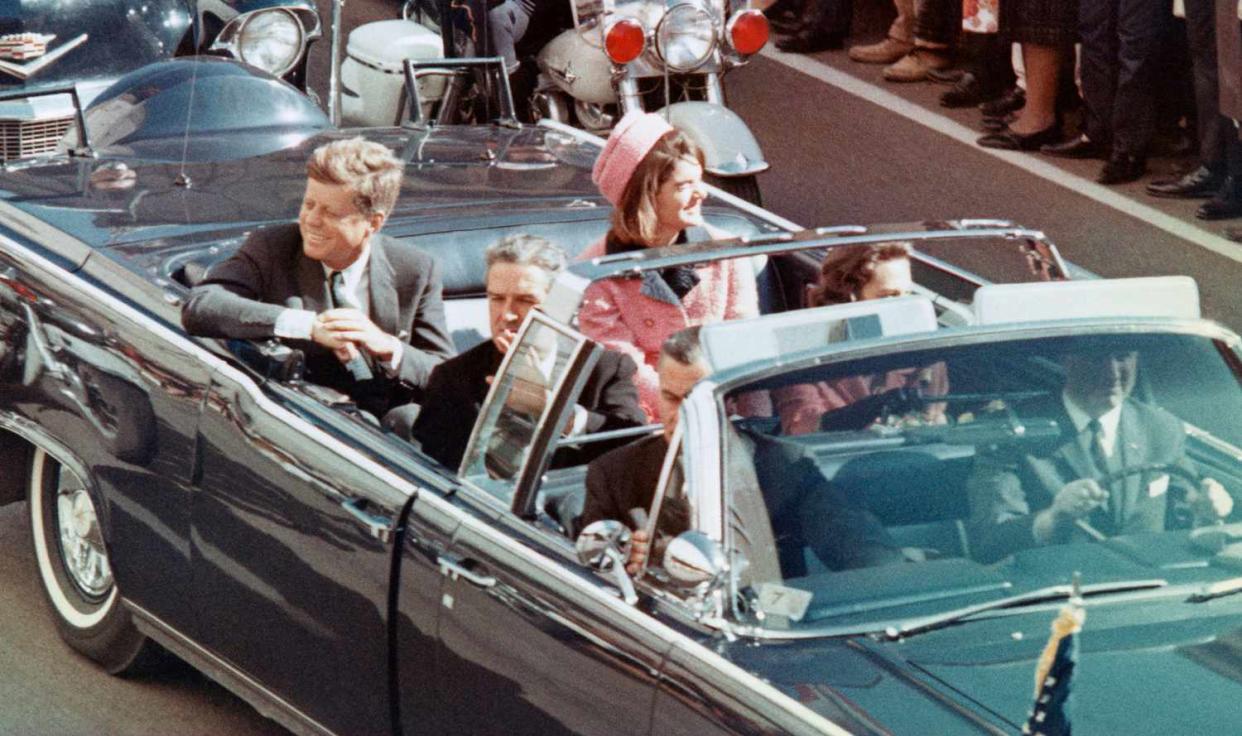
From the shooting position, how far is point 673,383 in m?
4.61

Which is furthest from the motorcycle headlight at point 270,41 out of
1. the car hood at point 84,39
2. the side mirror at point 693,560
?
the side mirror at point 693,560

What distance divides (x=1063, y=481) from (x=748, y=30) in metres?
5.54

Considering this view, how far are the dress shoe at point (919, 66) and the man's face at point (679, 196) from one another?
316 inches

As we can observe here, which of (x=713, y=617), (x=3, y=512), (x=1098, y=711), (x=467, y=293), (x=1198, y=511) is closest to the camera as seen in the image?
(x=1098, y=711)

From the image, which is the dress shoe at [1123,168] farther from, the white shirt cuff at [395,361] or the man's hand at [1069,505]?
the man's hand at [1069,505]

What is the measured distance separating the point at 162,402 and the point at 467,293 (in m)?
1.15

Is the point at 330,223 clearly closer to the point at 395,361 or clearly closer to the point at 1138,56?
the point at 395,361

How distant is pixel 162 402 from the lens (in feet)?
18.0

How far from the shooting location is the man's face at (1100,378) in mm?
4547

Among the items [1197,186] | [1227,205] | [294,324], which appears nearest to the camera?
[294,324]

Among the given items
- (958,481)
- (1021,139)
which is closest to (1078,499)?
(958,481)

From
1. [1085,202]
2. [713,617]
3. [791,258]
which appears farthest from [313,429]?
[1085,202]

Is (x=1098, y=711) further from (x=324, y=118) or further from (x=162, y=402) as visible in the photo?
(x=324, y=118)

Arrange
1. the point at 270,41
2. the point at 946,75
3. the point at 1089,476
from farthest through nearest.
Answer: the point at 946,75 → the point at 270,41 → the point at 1089,476
